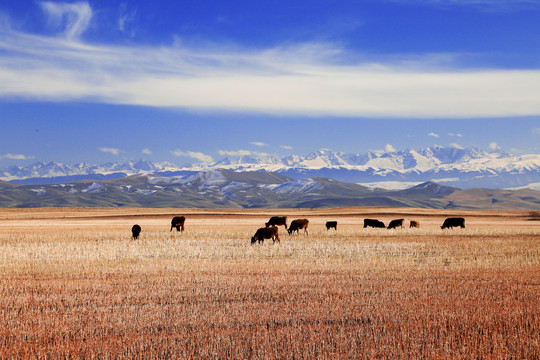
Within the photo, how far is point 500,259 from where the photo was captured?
25.0 m

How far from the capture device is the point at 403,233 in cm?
4669

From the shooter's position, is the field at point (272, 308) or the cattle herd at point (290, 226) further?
the cattle herd at point (290, 226)

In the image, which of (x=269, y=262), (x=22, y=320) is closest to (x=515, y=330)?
(x=22, y=320)

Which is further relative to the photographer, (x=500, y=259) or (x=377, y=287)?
(x=500, y=259)

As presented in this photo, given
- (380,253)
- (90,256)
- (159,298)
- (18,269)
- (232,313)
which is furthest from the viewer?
(380,253)

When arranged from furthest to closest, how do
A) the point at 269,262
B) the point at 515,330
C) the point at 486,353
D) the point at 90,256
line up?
the point at 90,256 → the point at 269,262 → the point at 515,330 → the point at 486,353

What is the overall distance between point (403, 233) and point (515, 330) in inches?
1429

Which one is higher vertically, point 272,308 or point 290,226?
point 290,226

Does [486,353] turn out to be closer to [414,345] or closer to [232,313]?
[414,345]

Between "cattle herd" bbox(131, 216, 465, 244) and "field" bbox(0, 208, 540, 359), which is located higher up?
"cattle herd" bbox(131, 216, 465, 244)

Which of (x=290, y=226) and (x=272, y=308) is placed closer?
(x=272, y=308)

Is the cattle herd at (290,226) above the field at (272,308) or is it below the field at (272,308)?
above

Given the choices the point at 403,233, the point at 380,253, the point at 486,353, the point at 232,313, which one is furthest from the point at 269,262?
the point at 403,233

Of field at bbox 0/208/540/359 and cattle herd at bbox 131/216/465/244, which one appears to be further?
cattle herd at bbox 131/216/465/244
